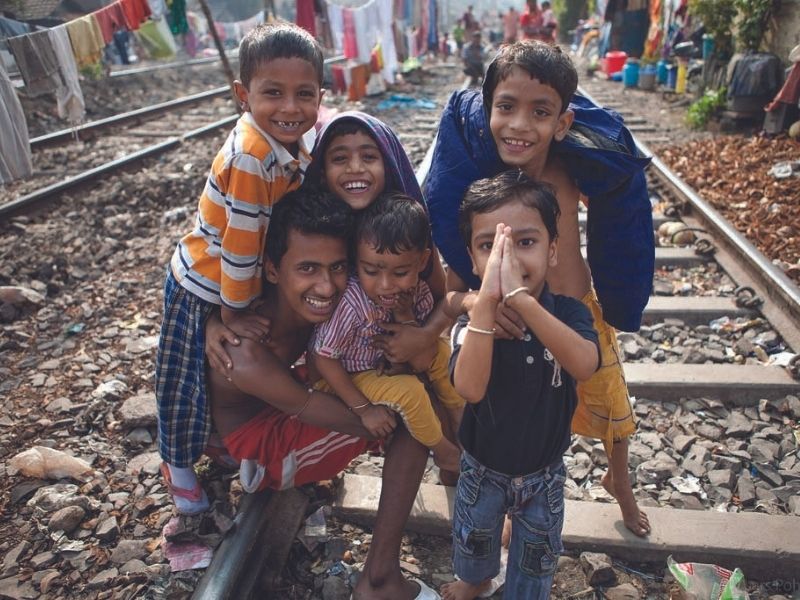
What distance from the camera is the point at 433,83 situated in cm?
1736

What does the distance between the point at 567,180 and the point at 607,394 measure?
787mm

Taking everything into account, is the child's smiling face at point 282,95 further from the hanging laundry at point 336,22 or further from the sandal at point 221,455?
the hanging laundry at point 336,22

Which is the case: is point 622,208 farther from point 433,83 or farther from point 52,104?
point 433,83

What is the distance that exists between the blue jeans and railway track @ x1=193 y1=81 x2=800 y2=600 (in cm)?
44

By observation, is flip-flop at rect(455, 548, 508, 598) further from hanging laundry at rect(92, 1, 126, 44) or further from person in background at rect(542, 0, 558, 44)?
person in background at rect(542, 0, 558, 44)

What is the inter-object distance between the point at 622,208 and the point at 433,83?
54.4 feet

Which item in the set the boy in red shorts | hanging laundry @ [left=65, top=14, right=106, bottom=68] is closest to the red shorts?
the boy in red shorts

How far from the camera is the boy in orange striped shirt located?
78.0 inches

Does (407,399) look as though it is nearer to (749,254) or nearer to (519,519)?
(519,519)

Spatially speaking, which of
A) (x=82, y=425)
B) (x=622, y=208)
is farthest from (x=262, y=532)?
(x=622, y=208)

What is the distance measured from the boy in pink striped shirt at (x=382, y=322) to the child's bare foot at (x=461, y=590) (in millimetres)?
493

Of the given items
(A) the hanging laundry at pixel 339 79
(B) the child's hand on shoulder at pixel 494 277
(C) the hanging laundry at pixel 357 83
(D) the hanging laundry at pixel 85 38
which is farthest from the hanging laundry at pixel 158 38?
(B) the child's hand on shoulder at pixel 494 277

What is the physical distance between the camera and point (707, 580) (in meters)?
2.03

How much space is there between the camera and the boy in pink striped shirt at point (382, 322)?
1959 millimetres
